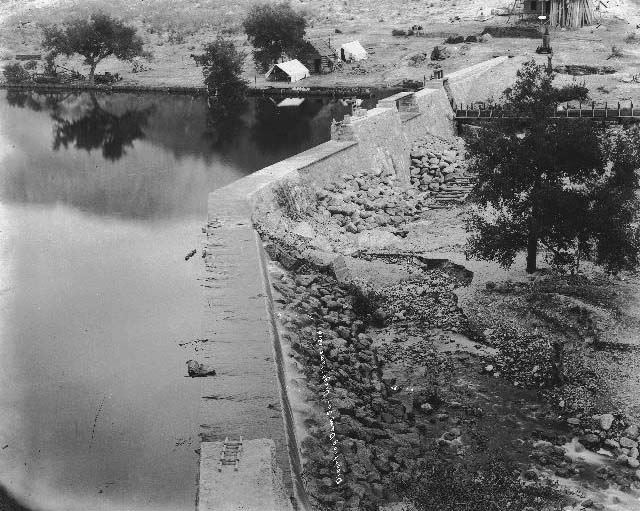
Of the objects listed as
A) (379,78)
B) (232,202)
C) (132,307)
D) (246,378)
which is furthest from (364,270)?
(379,78)

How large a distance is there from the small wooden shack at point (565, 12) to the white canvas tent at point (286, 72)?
18344mm

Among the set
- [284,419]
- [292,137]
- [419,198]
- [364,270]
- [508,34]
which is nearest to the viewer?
[284,419]

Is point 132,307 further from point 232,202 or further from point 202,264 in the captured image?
point 232,202

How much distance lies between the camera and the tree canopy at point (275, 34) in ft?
194

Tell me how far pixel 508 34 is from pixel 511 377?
48825 millimetres

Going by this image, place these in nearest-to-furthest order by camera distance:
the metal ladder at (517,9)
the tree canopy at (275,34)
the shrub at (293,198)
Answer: the shrub at (293,198)
the tree canopy at (275,34)
the metal ladder at (517,9)

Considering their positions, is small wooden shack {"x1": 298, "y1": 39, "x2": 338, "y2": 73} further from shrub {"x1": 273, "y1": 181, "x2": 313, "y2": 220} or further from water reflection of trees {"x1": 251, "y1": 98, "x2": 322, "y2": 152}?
shrub {"x1": 273, "y1": 181, "x2": 313, "y2": 220}

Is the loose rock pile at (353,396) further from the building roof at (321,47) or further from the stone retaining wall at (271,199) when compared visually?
the building roof at (321,47)

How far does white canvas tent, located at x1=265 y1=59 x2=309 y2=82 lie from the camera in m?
59.2

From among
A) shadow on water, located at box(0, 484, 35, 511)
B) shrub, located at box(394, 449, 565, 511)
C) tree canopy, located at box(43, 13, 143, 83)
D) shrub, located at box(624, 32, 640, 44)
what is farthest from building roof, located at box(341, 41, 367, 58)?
shadow on water, located at box(0, 484, 35, 511)

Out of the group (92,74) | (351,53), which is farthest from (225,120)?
(92,74)

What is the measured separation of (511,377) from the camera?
64.9ft

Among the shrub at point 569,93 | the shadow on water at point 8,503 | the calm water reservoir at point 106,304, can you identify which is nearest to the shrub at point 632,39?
the shrub at point 569,93

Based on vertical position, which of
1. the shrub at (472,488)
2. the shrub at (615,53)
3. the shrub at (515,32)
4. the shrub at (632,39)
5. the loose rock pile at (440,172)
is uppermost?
the shrub at (515,32)
